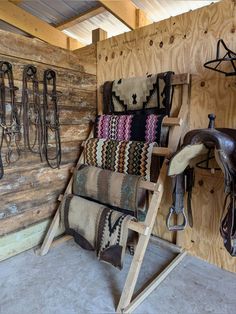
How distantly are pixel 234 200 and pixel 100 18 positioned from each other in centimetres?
263

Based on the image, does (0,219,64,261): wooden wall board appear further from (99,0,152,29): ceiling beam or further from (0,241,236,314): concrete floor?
(99,0,152,29): ceiling beam

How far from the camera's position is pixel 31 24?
2676 mm

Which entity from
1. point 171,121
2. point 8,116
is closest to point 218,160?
point 171,121

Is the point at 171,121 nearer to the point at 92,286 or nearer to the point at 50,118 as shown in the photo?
the point at 50,118

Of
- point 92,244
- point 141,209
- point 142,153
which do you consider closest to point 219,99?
point 142,153

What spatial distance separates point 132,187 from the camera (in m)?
1.64

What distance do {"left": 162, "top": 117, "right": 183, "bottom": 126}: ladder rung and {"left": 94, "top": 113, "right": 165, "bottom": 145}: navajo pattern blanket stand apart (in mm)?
36

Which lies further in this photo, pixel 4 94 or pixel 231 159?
pixel 4 94

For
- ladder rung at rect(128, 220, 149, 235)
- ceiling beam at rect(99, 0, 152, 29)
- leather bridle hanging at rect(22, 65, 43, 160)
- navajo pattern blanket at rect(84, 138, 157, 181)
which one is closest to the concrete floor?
ladder rung at rect(128, 220, 149, 235)

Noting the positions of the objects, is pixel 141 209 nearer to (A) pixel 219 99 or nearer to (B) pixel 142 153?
(B) pixel 142 153

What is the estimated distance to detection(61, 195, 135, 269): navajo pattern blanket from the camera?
59.3 inches

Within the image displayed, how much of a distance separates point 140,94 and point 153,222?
3.39ft

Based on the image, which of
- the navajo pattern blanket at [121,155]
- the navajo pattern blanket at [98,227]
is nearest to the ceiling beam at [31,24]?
the navajo pattern blanket at [121,155]

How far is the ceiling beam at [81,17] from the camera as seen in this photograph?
2500mm
